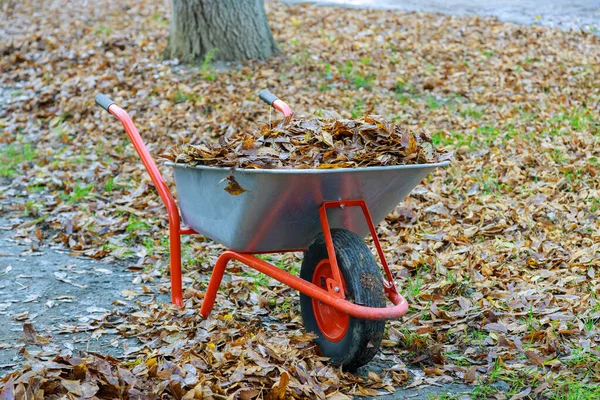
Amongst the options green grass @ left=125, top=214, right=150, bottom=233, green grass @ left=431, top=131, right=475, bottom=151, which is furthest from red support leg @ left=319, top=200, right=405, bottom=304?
green grass @ left=431, top=131, right=475, bottom=151

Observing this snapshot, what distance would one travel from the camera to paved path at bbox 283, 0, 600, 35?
10.4 m

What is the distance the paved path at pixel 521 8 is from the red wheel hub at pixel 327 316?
8.21m

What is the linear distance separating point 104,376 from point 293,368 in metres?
0.74

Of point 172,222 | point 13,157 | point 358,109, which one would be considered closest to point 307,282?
point 172,222

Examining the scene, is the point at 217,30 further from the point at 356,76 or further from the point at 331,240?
the point at 331,240

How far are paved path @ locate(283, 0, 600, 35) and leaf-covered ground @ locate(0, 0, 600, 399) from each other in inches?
29.1

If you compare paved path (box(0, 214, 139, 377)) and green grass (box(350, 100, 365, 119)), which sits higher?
green grass (box(350, 100, 365, 119))

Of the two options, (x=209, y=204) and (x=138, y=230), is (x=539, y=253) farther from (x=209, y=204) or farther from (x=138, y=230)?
(x=138, y=230)

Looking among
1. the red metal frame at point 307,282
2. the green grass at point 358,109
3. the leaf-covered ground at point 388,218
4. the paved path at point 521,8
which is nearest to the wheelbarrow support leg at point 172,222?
the red metal frame at point 307,282

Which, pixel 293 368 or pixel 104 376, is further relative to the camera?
pixel 293 368

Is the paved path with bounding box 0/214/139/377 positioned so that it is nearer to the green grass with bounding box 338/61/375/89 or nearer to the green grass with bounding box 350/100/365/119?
the green grass with bounding box 350/100/365/119

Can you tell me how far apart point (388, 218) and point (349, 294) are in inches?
87.6

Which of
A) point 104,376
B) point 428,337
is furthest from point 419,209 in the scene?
point 104,376

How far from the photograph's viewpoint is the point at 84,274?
4457 millimetres
